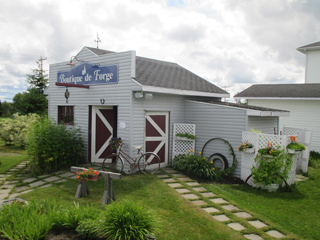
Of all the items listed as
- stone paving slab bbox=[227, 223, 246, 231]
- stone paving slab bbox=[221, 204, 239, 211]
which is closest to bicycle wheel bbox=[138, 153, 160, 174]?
stone paving slab bbox=[221, 204, 239, 211]

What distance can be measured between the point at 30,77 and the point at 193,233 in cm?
1911

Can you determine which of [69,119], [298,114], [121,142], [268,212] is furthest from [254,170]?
[298,114]

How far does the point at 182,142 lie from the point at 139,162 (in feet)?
5.89

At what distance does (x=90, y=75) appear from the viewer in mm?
9195

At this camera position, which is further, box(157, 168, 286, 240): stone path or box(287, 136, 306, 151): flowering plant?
box(287, 136, 306, 151): flowering plant

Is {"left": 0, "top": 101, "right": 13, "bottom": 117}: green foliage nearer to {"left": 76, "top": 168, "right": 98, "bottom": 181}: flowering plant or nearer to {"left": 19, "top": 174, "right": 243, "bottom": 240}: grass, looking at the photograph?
{"left": 19, "top": 174, "right": 243, "bottom": 240}: grass

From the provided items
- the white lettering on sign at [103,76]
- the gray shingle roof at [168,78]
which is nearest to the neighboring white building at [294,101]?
the gray shingle roof at [168,78]

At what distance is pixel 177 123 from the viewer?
918 centimetres

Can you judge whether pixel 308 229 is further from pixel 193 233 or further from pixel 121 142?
pixel 121 142

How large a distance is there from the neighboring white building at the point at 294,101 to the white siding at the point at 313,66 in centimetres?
606

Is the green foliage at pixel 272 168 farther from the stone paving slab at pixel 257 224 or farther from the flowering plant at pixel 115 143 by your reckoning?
the flowering plant at pixel 115 143

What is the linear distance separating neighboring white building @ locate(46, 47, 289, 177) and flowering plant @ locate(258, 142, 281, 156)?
3.32 ft

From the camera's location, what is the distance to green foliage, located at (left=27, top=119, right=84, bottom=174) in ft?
26.3

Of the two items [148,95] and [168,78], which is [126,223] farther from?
[168,78]
